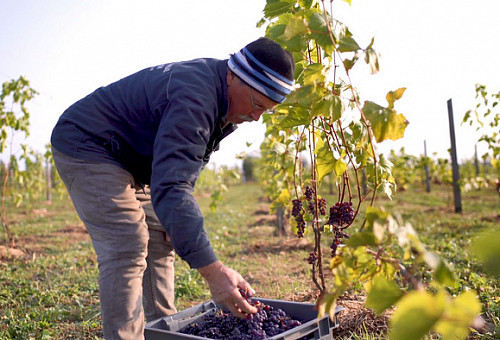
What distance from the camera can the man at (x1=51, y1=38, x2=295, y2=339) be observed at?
66.5 inches

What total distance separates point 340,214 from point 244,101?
2.50ft

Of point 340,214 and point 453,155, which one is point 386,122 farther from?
point 453,155

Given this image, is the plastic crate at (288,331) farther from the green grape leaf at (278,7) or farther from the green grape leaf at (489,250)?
the green grape leaf at (278,7)

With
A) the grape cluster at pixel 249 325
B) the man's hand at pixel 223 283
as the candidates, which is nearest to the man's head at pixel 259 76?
the man's hand at pixel 223 283

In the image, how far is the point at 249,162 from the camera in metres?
64.7

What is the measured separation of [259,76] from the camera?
1.96 metres

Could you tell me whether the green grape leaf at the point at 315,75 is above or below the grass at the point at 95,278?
above

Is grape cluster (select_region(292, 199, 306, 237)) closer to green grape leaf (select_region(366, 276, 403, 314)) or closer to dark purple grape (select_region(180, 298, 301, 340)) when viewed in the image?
dark purple grape (select_region(180, 298, 301, 340))

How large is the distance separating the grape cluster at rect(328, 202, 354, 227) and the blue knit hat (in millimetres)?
632

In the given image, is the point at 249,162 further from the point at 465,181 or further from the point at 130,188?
Result: the point at 130,188

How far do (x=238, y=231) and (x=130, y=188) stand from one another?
6729 millimetres

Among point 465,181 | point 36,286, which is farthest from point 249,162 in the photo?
point 36,286

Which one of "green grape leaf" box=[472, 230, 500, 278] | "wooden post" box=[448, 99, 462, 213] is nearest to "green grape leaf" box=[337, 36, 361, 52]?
"green grape leaf" box=[472, 230, 500, 278]

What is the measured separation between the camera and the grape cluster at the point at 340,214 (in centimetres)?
217
